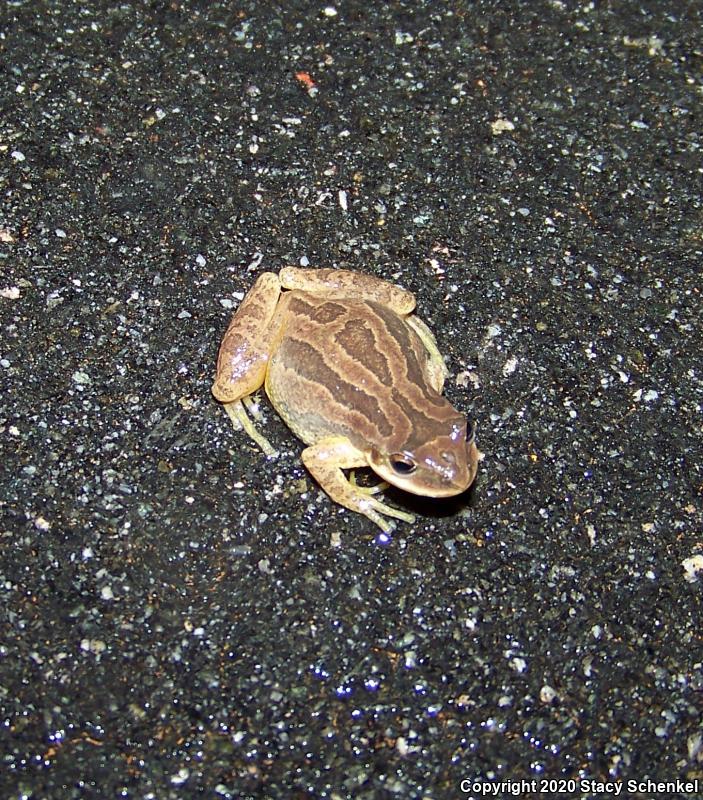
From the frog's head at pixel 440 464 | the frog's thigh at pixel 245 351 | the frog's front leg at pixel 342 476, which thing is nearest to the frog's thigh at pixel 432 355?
the frog's head at pixel 440 464

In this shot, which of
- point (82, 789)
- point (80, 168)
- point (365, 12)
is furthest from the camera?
point (365, 12)

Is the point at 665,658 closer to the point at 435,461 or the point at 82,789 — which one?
the point at 435,461

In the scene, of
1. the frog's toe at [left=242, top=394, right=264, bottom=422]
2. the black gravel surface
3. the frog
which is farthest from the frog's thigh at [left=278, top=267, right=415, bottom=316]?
the frog's toe at [left=242, top=394, right=264, bottom=422]

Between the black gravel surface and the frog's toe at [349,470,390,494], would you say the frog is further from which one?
the black gravel surface

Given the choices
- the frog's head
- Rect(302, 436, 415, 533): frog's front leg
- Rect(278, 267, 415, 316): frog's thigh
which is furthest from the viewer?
Rect(278, 267, 415, 316): frog's thigh

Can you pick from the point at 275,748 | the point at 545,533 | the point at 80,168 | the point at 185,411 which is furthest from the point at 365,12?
the point at 275,748

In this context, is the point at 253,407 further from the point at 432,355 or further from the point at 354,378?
the point at 432,355

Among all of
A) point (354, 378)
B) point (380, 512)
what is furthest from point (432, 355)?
point (380, 512)
